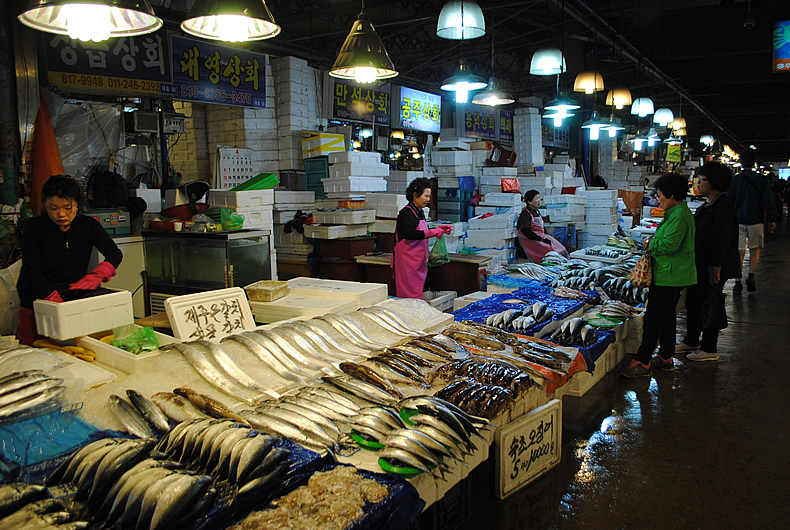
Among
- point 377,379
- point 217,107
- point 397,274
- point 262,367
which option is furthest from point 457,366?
point 217,107

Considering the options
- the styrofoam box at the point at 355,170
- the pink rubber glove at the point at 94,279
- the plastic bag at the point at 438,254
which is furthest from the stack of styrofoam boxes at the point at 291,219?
the pink rubber glove at the point at 94,279

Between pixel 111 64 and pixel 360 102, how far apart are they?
5498 millimetres

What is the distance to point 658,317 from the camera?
5270 millimetres

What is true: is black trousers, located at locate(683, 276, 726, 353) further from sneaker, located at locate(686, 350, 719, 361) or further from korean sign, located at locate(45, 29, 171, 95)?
korean sign, located at locate(45, 29, 171, 95)

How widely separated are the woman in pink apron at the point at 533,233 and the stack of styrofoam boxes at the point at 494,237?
0.34 m

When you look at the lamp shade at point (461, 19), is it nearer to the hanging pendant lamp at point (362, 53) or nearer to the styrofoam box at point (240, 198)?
the hanging pendant lamp at point (362, 53)

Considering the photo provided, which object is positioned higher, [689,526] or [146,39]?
[146,39]

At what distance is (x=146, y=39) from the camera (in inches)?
289

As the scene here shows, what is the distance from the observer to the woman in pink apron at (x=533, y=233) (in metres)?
9.27

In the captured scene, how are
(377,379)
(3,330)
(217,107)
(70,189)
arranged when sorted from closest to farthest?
(377,379)
(70,189)
(3,330)
(217,107)

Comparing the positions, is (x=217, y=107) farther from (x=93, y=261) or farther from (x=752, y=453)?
(x=752, y=453)

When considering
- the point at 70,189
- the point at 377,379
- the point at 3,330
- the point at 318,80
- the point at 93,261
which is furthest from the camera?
the point at 318,80

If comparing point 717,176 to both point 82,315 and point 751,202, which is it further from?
point 82,315

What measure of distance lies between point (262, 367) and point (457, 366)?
3.57 ft
